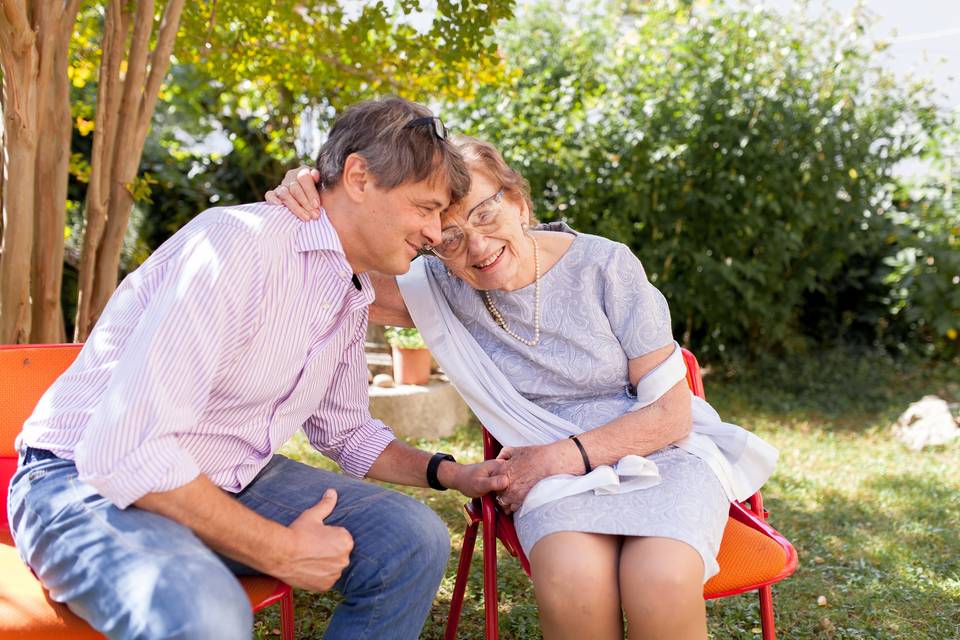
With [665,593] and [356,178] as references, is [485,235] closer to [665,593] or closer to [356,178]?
[356,178]

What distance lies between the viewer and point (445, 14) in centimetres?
411

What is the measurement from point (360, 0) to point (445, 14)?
3.25 feet

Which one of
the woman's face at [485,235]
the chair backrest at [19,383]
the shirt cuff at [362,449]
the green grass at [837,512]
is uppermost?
the woman's face at [485,235]

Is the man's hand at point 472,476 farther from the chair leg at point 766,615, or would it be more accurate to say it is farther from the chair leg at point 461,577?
the chair leg at point 766,615

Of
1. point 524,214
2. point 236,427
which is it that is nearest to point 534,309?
point 524,214

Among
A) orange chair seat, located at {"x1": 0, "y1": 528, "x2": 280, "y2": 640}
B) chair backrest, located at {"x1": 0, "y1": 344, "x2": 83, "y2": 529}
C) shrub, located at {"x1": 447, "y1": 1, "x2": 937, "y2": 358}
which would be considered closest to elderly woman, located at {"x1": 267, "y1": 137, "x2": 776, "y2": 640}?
orange chair seat, located at {"x1": 0, "y1": 528, "x2": 280, "y2": 640}

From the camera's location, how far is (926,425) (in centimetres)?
569

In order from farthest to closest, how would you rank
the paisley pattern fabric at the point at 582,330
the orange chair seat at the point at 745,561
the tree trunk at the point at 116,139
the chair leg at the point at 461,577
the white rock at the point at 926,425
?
the white rock at the point at 926,425 → the tree trunk at the point at 116,139 → the chair leg at the point at 461,577 → the paisley pattern fabric at the point at 582,330 → the orange chair seat at the point at 745,561

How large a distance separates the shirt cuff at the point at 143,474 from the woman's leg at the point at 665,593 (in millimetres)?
1019

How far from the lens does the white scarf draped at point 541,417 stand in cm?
237

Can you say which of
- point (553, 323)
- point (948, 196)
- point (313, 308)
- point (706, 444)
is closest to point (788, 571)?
point (706, 444)

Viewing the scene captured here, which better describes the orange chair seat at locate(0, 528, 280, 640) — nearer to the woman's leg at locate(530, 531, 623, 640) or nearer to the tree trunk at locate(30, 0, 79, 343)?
the woman's leg at locate(530, 531, 623, 640)

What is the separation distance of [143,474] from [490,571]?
0.98m

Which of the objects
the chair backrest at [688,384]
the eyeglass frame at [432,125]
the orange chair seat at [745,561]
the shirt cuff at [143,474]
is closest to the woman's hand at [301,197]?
the eyeglass frame at [432,125]
